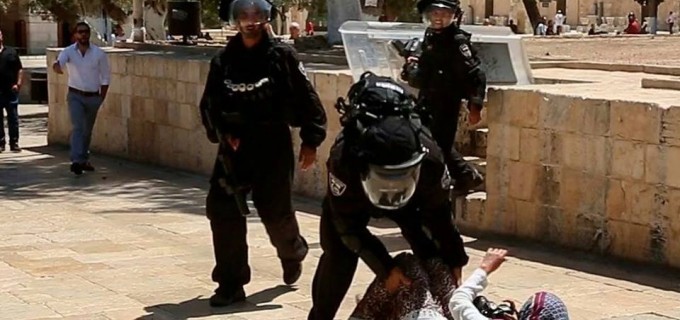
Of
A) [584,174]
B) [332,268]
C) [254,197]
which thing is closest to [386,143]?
[332,268]

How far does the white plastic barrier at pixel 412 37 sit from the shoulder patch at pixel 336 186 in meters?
5.57

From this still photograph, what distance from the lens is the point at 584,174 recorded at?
28.9ft

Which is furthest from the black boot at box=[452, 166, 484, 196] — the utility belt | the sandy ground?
the sandy ground

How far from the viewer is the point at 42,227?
10547mm

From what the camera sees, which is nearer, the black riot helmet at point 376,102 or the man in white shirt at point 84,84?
the black riot helmet at point 376,102

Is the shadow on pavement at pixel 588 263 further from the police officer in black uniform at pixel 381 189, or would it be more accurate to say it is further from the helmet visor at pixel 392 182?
the helmet visor at pixel 392 182

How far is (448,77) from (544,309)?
178 inches

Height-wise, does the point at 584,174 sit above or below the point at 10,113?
above

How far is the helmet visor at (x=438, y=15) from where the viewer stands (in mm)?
8570

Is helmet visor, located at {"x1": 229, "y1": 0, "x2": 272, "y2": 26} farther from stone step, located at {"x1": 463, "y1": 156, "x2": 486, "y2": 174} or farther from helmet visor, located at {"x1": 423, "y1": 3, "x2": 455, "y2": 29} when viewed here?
stone step, located at {"x1": 463, "y1": 156, "x2": 486, "y2": 174}

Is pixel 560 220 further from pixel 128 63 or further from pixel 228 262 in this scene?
pixel 128 63

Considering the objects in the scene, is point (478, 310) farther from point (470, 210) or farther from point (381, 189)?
point (470, 210)

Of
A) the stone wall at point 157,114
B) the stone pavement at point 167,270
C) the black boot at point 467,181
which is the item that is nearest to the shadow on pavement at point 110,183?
the stone pavement at point 167,270

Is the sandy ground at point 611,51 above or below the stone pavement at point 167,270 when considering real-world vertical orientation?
above
